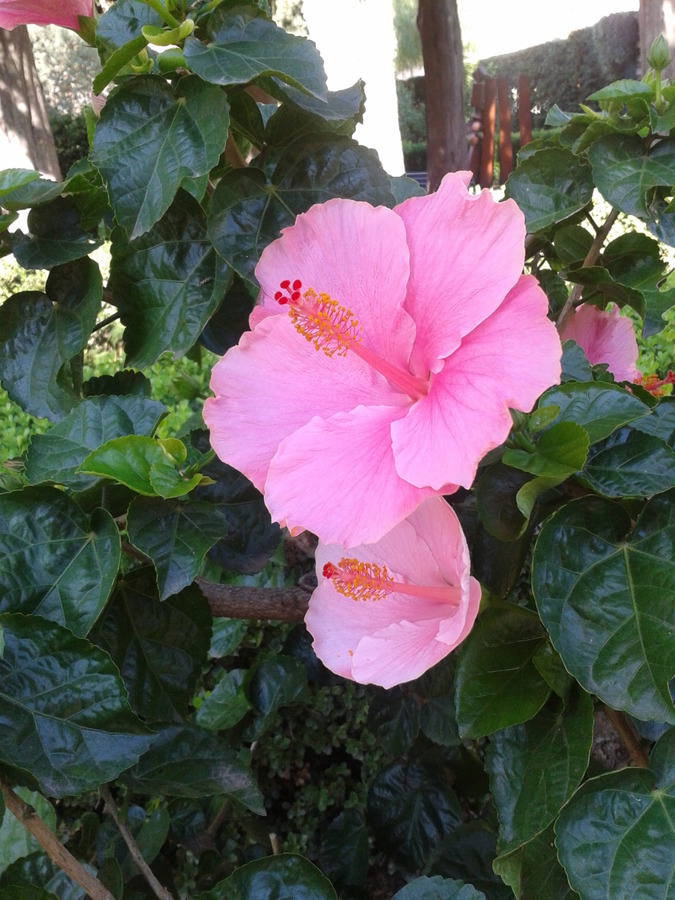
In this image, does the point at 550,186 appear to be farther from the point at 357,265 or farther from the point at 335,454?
the point at 335,454

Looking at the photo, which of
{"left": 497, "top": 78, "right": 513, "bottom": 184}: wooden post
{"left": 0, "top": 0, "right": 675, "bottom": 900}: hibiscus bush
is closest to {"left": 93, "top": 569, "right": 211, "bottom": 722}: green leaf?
{"left": 0, "top": 0, "right": 675, "bottom": 900}: hibiscus bush

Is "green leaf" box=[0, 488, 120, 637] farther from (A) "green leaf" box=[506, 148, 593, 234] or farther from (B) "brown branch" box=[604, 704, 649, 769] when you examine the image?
(A) "green leaf" box=[506, 148, 593, 234]

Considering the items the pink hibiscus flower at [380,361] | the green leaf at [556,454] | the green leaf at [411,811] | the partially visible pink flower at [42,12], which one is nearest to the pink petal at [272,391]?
the pink hibiscus flower at [380,361]

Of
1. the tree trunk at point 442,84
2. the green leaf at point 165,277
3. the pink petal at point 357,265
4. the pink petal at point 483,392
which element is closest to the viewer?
the pink petal at point 483,392

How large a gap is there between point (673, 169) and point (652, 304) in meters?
0.23

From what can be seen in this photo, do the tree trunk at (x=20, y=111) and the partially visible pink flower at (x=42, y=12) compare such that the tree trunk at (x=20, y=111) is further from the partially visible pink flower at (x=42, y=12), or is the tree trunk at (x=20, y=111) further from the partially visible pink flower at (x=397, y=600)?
the partially visible pink flower at (x=397, y=600)

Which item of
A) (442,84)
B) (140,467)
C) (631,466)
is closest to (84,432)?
(140,467)

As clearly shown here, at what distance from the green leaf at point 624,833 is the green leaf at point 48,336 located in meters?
0.73

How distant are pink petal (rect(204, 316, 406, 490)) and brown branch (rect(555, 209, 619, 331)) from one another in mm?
469

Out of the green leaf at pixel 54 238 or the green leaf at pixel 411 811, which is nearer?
the green leaf at pixel 54 238

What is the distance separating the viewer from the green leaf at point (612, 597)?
652 mm

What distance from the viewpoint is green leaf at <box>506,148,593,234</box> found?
1.02 m

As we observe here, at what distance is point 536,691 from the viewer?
0.75 meters

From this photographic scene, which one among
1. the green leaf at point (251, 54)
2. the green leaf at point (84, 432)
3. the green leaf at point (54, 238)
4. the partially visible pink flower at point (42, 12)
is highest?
the partially visible pink flower at point (42, 12)
